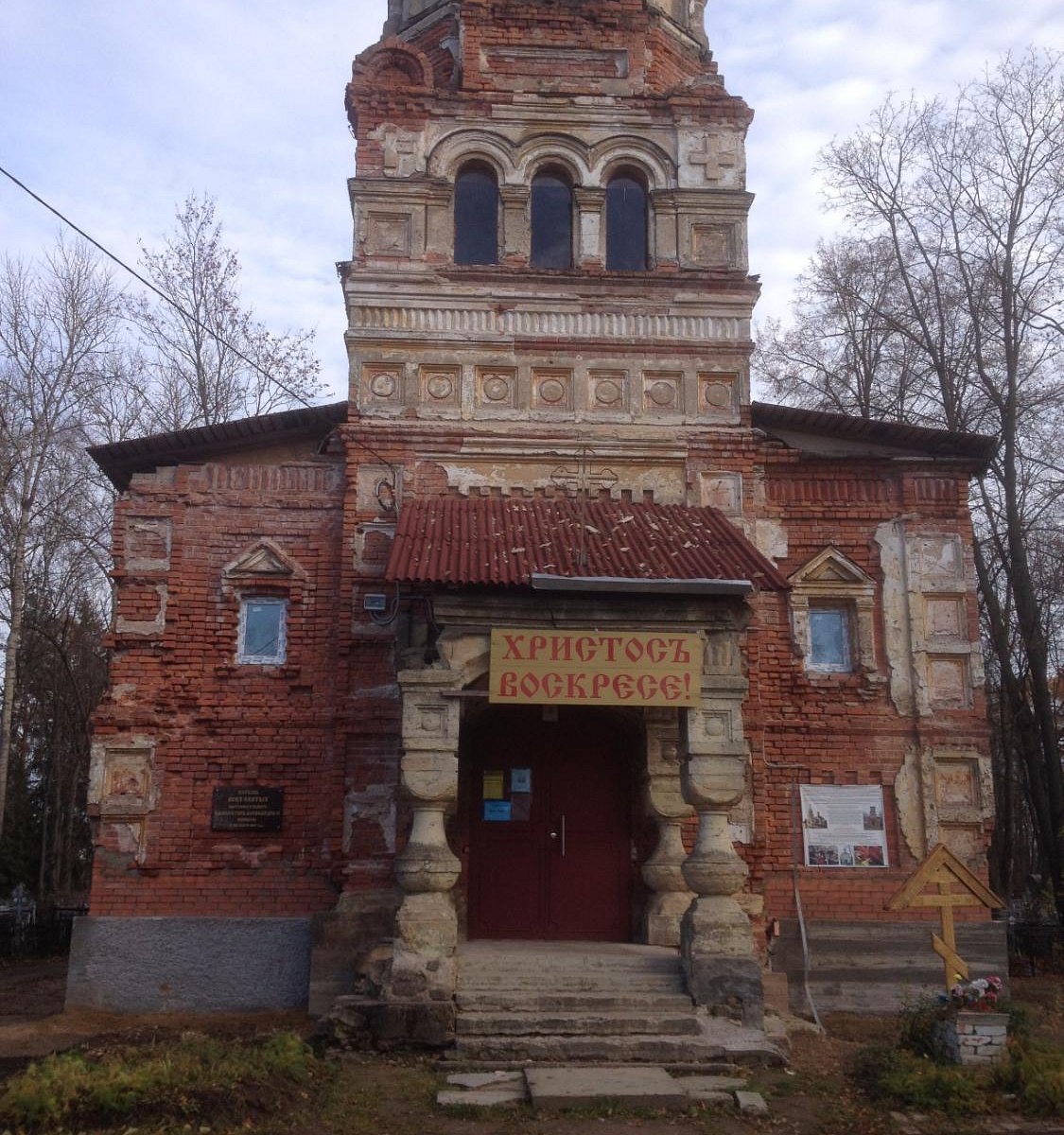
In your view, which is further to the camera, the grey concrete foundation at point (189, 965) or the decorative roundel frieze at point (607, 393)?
the decorative roundel frieze at point (607, 393)

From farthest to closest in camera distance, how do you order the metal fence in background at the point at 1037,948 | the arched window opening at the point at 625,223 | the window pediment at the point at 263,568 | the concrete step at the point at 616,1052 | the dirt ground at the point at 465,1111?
the metal fence in background at the point at 1037,948 → the arched window opening at the point at 625,223 → the window pediment at the point at 263,568 → the concrete step at the point at 616,1052 → the dirt ground at the point at 465,1111

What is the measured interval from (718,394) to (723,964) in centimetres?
631

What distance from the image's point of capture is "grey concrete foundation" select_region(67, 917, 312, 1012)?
11.5 metres

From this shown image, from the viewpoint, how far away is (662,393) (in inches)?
518

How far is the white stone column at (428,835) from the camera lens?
385 inches

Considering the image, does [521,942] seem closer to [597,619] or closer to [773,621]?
[597,619]

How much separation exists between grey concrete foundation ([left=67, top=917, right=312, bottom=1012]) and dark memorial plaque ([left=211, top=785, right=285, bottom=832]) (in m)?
0.92

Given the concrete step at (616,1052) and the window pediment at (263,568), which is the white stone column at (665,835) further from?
the window pediment at (263,568)

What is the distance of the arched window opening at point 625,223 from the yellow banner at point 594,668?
518 centimetres

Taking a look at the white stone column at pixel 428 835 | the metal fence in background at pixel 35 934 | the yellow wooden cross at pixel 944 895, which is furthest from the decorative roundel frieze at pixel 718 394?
the metal fence in background at pixel 35 934

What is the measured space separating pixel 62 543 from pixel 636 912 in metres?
15.8

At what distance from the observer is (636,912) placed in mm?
11984

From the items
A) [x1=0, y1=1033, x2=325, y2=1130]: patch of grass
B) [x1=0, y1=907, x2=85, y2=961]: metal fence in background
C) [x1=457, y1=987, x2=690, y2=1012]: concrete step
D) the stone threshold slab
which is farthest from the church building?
[x1=0, y1=907, x2=85, y2=961]: metal fence in background

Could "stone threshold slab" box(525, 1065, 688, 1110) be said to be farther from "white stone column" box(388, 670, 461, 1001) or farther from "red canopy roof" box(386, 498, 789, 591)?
"red canopy roof" box(386, 498, 789, 591)
